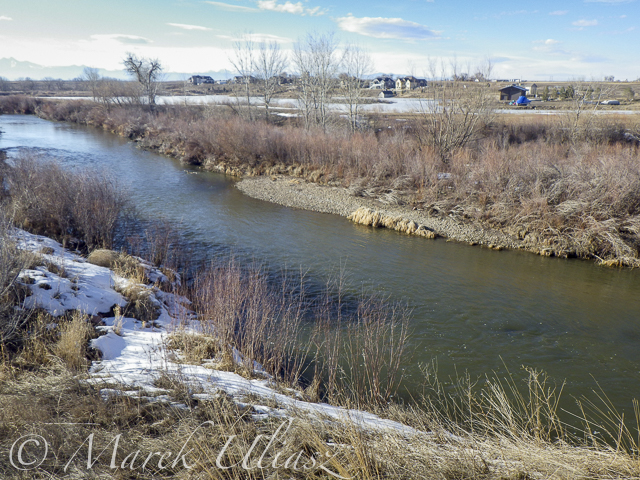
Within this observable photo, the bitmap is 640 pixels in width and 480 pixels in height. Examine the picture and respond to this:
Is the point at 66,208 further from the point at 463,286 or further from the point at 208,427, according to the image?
the point at 463,286

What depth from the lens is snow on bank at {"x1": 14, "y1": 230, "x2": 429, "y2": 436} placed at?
5.74 meters

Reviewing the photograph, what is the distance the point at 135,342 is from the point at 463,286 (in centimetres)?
999

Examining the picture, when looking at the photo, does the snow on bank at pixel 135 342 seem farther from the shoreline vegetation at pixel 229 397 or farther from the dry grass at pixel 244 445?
the dry grass at pixel 244 445

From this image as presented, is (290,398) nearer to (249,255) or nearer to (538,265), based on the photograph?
(249,255)

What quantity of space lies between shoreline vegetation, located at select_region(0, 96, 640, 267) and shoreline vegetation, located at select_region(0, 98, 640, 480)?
954cm

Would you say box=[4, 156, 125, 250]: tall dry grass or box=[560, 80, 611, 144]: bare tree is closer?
box=[4, 156, 125, 250]: tall dry grass

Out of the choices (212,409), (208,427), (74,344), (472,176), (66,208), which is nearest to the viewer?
(208,427)

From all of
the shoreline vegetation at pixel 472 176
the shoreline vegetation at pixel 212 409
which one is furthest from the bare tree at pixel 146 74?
the shoreline vegetation at pixel 212 409

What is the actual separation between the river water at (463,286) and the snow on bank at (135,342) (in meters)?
3.40

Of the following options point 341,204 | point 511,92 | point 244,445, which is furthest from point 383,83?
point 244,445

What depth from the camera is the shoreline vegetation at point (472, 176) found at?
52.9 feet

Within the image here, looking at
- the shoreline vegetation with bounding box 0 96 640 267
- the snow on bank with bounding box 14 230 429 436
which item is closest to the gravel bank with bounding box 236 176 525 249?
the shoreline vegetation with bounding box 0 96 640 267

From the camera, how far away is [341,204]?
22.2 m

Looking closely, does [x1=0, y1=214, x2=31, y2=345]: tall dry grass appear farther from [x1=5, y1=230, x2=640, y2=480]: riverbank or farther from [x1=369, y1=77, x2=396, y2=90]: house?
[x1=369, y1=77, x2=396, y2=90]: house
